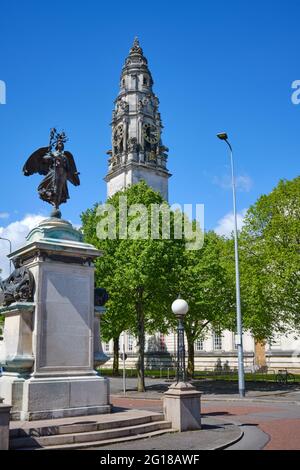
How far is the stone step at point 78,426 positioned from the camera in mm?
10586

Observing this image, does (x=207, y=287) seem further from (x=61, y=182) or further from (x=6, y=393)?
(x=6, y=393)

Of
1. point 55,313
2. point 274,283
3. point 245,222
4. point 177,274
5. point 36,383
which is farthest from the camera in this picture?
point 245,222

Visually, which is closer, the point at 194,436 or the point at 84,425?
the point at 84,425

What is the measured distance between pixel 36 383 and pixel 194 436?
13.2 feet

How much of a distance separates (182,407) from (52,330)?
3894 mm

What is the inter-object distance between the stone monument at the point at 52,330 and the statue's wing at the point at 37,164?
1.65 metres

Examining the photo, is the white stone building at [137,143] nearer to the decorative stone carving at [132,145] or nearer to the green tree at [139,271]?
the decorative stone carving at [132,145]

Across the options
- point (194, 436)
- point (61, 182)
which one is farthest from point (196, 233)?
point (194, 436)

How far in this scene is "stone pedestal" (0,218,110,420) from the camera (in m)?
12.1

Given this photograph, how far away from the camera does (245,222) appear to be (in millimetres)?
34844

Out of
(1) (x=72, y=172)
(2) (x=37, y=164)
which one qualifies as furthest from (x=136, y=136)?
(2) (x=37, y=164)

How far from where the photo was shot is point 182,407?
13.0 metres

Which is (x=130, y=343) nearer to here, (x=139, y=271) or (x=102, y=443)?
(x=139, y=271)

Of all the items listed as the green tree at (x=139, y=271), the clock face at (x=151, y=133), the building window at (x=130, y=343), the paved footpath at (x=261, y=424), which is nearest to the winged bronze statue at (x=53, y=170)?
the paved footpath at (x=261, y=424)
